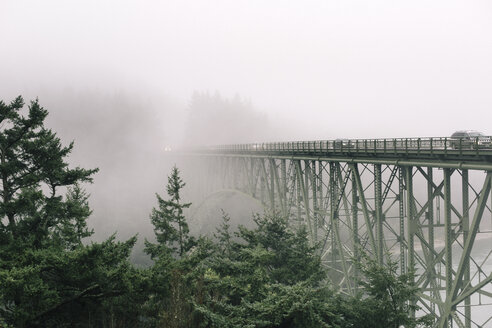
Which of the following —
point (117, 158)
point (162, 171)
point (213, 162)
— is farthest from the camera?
point (117, 158)

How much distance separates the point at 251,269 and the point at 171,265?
325cm

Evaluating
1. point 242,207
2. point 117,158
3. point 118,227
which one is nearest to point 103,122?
point 117,158

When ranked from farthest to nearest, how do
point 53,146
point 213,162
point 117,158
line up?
point 117,158 < point 213,162 < point 53,146

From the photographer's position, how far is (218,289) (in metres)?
15.6

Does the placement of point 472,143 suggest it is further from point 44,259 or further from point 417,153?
point 44,259

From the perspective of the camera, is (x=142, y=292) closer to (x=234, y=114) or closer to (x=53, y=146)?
(x=53, y=146)

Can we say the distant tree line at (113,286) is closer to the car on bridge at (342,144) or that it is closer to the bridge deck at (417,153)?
the bridge deck at (417,153)

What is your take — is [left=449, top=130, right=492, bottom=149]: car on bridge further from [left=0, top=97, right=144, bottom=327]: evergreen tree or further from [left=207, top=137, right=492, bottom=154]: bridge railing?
[left=0, top=97, right=144, bottom=327]: evergreen tree

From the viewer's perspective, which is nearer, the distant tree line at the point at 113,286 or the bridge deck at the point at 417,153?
the distant tree line at the point at 113,286

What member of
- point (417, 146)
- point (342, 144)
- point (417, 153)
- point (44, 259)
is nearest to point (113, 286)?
point (44, 259)

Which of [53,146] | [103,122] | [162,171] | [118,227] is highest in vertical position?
[103,122]

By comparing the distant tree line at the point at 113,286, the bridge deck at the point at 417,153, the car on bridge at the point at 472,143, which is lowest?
the distant tree line at the point at 113,286

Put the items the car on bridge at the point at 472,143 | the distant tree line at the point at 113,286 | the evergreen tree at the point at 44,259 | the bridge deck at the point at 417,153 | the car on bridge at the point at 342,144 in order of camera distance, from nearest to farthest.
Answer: the evergreen tree at the point at 44,259, the distant tree line at the point at 113,286, the car on bridge at the point at 472,143, the bridge deck at the point at 417,153, the car on bridge at the point at 342,144

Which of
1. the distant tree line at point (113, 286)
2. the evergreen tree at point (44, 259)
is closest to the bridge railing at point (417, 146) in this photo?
the distant tree line at point (113, 286)
